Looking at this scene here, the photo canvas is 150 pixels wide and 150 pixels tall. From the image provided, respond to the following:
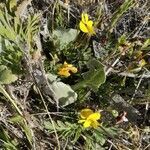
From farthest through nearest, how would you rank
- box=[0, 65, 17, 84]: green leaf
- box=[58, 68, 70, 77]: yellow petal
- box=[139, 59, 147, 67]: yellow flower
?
box=[139, 59, 147, 67]: yellow flower → box=[58, 68, 70, 77]: yellow petal → box=[0, 65, 17, 84]: green leaf

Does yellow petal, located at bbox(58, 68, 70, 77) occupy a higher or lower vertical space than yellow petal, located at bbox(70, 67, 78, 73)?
higher

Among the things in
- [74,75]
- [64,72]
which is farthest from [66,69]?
[74,75]

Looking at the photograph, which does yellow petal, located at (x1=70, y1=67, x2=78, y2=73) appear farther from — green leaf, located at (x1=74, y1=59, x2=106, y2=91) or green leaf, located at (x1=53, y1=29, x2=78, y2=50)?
green leaf, located at (x1=53, y1=29, x2=78, y2=50)

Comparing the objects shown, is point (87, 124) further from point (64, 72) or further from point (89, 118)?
point (64, 72)

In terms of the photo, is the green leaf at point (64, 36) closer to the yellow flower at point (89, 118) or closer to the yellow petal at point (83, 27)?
the yellow petal at point (83, 27)

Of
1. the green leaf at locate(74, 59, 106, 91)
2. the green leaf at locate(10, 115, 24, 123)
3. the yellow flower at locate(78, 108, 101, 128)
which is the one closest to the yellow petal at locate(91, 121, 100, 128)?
the yellow flower at locate(78, 108, 101, 128)

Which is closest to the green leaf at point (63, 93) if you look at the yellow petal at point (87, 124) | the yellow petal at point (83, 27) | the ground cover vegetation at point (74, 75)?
the ground cover vegetation at point (74, 75)
